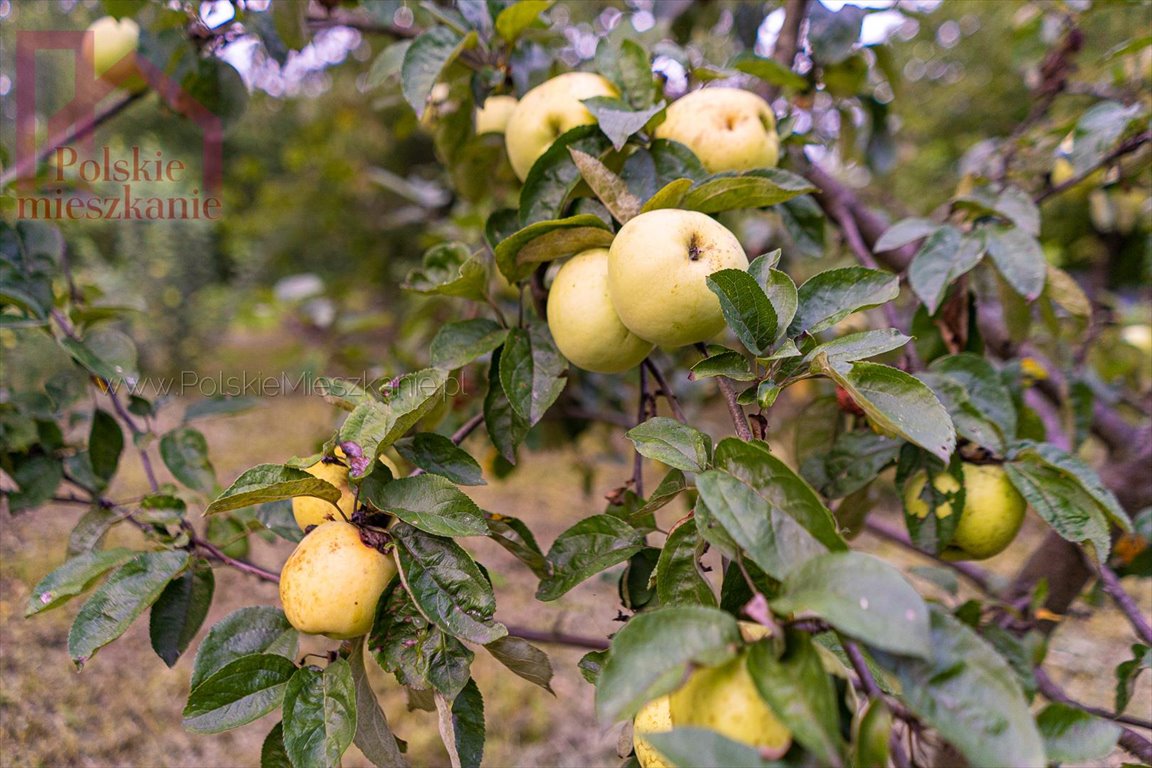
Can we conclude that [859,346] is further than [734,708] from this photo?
Yes

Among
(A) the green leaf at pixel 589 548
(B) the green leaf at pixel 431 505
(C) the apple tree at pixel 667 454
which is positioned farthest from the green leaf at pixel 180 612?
(A) the green leaf at pixel 589 548

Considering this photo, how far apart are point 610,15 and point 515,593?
5.60ft

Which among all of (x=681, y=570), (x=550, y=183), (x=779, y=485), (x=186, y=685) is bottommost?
(x=186, y=685)

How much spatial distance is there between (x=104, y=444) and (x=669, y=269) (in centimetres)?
82

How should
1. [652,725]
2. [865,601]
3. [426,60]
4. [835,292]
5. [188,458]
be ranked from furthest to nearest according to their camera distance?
[188,458] < [426,60] < [835,292] < [652,725] < [865,601]

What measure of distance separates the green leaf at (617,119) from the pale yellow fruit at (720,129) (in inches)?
3.2

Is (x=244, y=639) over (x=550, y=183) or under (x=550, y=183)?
under

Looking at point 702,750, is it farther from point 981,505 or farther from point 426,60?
point 426,60

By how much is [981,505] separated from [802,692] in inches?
19.9

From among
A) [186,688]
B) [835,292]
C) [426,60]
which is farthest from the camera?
[186,688]

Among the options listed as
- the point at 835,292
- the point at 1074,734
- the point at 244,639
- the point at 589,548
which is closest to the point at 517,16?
the point at 835,292

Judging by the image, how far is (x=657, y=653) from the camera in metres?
0.37

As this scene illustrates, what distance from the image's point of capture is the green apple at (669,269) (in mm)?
552

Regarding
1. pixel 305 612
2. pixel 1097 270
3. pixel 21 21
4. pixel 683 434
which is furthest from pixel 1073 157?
pixel 1097 270
